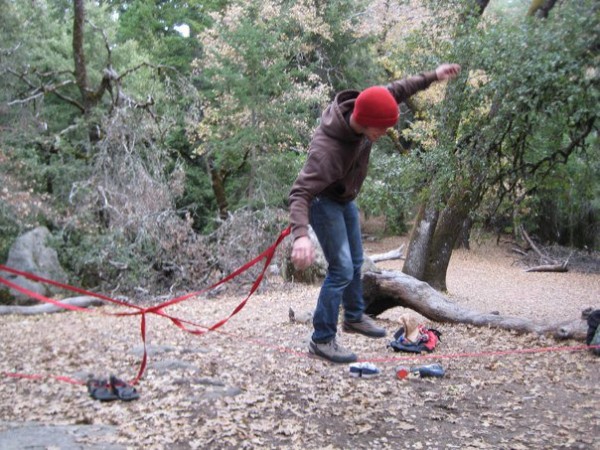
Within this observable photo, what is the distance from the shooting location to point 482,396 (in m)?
4.62

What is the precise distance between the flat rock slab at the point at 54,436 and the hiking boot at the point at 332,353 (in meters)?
1.43

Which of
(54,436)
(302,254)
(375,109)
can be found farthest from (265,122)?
(54,436)

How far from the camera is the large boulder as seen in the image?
37.5 ft

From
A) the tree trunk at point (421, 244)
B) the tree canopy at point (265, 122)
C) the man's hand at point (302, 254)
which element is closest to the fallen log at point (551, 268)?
the tree canopy at point (265, 122)

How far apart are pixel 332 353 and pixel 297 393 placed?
1.83 ft

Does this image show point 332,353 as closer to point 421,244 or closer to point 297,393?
point 297,393

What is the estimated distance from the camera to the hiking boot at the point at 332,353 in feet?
14.2

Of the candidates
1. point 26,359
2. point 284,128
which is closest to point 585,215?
point 284,128

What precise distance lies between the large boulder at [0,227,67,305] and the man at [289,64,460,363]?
842cm

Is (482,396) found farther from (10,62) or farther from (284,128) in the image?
(10,62)

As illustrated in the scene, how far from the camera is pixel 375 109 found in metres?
3.76

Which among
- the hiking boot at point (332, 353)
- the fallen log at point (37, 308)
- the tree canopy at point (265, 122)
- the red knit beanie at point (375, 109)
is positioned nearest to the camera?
the red knit beanie at point (375, 109)

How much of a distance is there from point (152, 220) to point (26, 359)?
5.21 m

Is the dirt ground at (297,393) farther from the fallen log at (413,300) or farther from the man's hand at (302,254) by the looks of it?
the man's hand at (302,254)
